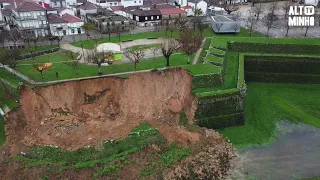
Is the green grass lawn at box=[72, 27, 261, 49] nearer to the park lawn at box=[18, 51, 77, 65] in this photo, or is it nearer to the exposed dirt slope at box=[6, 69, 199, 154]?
the park lawn at box=[18, 51, 77, 65]

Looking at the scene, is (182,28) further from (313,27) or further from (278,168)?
(278,168)

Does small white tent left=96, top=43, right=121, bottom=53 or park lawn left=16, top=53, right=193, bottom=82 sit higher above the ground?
small white tent left=96, top=43, right=121, bottom=53

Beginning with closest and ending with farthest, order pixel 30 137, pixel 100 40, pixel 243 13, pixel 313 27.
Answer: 1. pixel 30 137
2. pixel 100 40
3. pixel 313 27
4. pixel 243 13

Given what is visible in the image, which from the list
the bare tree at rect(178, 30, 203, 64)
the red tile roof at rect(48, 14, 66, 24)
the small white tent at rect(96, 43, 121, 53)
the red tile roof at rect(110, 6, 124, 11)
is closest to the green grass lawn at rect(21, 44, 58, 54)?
→ the red tile roof at rect(48, 14, 66, 24)

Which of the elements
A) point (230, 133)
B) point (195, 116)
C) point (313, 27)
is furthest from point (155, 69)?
point (313, 27)

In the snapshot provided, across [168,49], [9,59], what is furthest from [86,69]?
[168,49]

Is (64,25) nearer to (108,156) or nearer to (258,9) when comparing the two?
(108,156)
